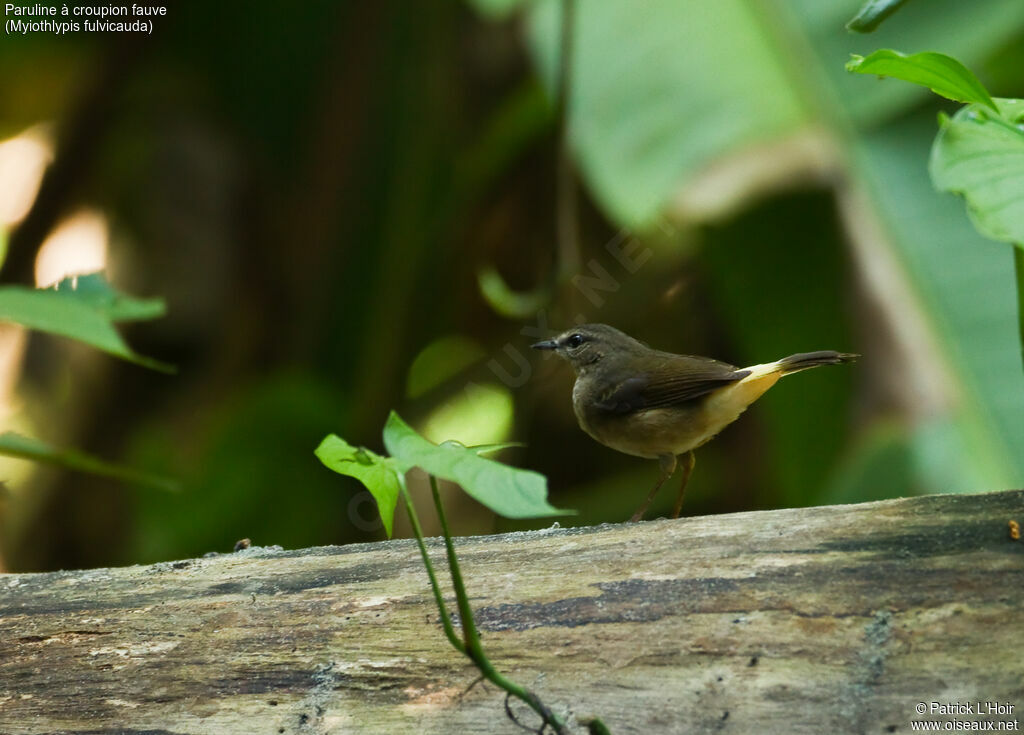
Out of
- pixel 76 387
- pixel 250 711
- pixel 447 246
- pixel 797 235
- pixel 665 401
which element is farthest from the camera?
pixel 76 387

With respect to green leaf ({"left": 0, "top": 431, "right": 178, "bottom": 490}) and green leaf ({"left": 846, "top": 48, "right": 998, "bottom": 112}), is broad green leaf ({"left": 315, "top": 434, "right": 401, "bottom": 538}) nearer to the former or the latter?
green leaf ({"left": 846, "top": 48, "right": 998, "bottom": 112})

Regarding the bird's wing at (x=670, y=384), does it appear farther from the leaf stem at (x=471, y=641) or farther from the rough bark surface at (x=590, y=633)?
the leaf stem at (x=471, y=641)

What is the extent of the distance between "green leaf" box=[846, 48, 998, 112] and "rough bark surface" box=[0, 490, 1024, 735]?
0.64 meters

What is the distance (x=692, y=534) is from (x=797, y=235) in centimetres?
238

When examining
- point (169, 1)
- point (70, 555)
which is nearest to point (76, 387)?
point (70, 555)

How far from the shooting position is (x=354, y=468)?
1.48 metres

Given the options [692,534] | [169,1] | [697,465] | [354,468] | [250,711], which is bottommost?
[697,465]

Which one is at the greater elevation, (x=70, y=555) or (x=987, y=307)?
(x=987, y=307)

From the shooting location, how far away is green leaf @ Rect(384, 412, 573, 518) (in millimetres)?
1166

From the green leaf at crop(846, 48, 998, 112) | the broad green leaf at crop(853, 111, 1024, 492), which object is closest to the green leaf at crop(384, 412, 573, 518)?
the green leaf at crop(846, 48, 998, 112)

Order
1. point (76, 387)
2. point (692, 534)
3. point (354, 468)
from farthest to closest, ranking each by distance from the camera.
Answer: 1. point (76, 387)
2. point (692, 534)
3. point (354, 468)

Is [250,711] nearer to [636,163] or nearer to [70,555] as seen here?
[636,163]

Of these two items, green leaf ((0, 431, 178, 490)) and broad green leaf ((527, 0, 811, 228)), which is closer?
green leaf ((0, 431, 178, 490))

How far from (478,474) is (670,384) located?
6.24 feet
